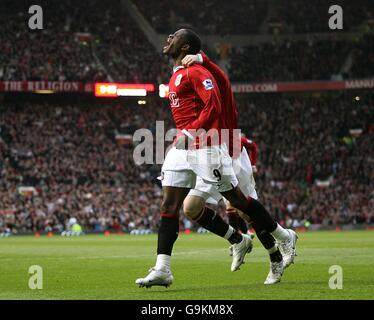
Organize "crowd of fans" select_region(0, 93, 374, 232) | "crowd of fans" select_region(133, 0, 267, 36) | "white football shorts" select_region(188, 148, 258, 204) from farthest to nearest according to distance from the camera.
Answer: "crowd of fans" select_region(133, 0, 267, 36) < "crowd of fans" select_region(0, 93, 374, 232) < "white football shorts" select_region(188, 148, 258, 204)

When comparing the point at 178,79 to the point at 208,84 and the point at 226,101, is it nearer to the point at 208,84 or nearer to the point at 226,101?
the point at 208,84

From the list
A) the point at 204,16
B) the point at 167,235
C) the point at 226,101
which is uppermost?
the point at 204,16

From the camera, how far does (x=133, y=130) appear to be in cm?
4734

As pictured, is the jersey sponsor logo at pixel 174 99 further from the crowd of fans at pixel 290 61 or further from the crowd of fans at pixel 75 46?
the crowd of fans at pixel 290 61

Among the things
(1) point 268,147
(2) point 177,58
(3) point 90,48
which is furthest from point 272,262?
(3) point 90,48

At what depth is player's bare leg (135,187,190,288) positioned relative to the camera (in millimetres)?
8734

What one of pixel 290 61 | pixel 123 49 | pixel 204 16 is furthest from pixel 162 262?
pixel 204 16

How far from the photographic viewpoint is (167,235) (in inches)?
356

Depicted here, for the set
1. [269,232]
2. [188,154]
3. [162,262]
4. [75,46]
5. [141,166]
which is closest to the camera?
[162,262]

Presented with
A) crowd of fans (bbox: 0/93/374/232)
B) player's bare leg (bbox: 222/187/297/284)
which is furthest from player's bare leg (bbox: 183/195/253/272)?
crowd of fans (bbox: 0/93/374/232)

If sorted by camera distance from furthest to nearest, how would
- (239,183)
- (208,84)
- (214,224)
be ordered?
(239,183), (214,224), (208,84)

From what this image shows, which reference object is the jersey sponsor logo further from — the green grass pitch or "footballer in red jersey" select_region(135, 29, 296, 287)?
the green grass pitch

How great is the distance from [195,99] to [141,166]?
36.3 metres

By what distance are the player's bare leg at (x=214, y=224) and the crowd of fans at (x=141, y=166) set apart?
29.3 metres
